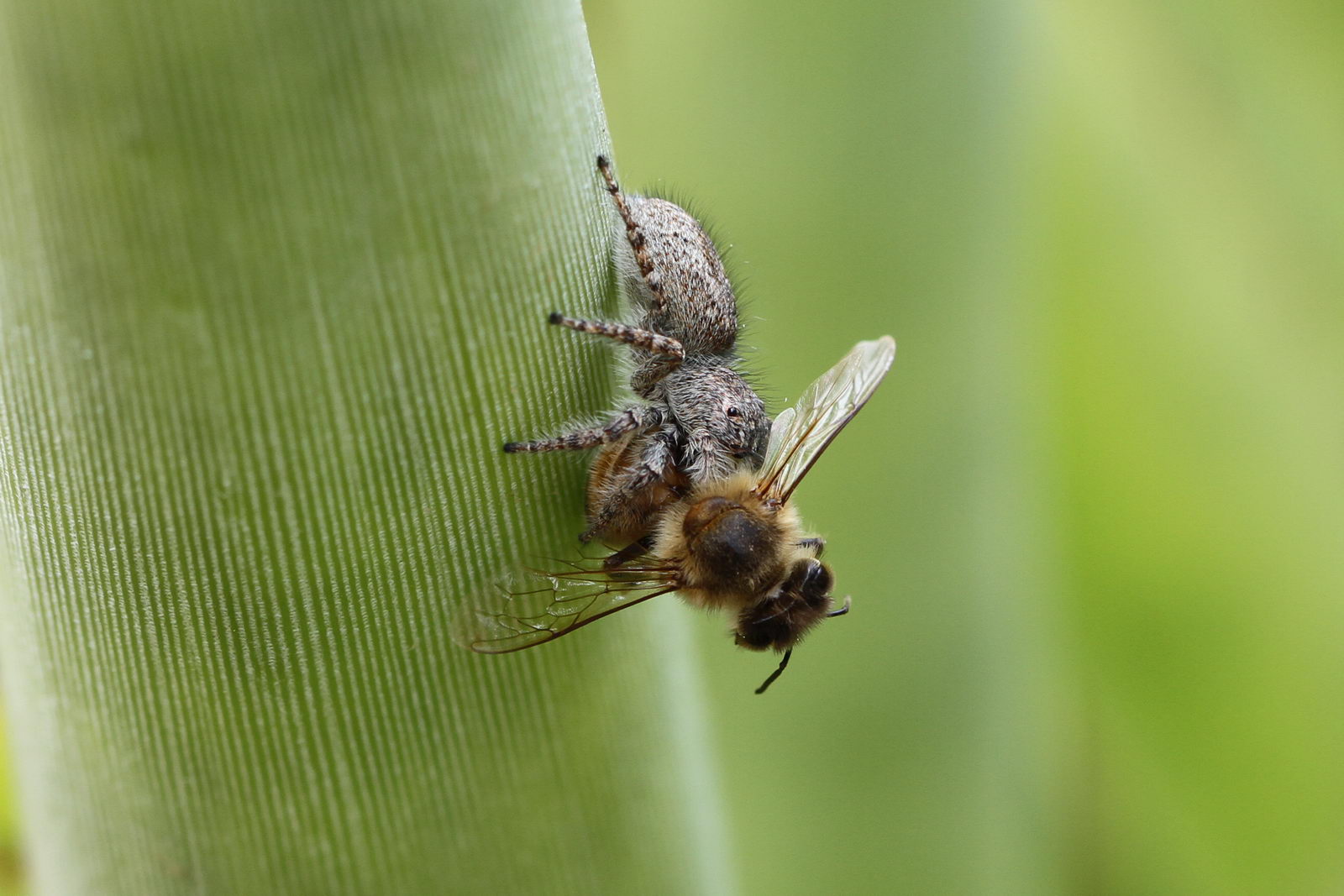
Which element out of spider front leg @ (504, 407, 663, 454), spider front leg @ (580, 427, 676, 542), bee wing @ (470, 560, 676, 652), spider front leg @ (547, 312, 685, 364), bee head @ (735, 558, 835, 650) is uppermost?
spider front leg @ (547, 312, 685, 364)

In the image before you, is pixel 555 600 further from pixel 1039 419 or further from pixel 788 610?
pixel 1039 419

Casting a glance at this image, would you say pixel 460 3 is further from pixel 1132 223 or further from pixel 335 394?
pixel 1132 223

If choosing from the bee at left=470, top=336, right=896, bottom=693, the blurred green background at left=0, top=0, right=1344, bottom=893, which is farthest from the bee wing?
the blurred green background at left=0, top=0, right=1344, bottom=893

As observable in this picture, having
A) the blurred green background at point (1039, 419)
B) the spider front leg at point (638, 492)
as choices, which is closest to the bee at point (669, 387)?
the spider front leg at point (638, 492)

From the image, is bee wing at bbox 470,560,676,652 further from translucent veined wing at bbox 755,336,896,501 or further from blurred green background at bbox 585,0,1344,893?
blurred green background at bbox 585,0,1344,893

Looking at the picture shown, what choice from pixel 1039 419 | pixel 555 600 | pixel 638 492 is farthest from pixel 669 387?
pixel 1039 419

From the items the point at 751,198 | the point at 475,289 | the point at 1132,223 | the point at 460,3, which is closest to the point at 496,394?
the point at 475,289
